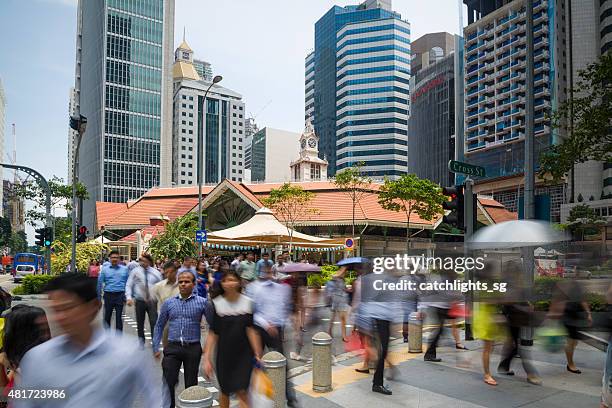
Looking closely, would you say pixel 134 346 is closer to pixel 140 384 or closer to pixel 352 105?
pixel 140 384

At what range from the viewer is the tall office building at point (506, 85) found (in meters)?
77.0

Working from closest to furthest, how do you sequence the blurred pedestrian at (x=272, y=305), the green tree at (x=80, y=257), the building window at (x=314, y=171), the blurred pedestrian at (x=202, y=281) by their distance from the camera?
the blurred pedestrian at (x=272, y=305)
the blurred pedestrian at (x=202, y=281)
the green tree at (x=80, y=257)
the building window at (x=314, y=171)

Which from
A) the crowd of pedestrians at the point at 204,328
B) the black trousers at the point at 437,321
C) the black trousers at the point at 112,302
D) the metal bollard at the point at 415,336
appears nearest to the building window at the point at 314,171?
the crowd of pedestrians at the point at 204,328

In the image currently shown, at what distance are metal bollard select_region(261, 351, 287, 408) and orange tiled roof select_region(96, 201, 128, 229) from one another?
51.0 m

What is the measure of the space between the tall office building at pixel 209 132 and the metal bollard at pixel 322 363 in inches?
5293

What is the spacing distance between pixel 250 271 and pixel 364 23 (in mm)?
120337

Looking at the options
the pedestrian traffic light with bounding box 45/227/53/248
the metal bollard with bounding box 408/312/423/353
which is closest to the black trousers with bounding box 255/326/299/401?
the metal bollard with bounding box 408/312/423/353

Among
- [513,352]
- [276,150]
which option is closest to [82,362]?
[513,352]

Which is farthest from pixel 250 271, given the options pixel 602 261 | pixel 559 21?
pixel 559 21

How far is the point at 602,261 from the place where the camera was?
9.21 metres

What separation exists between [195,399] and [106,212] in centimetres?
5664

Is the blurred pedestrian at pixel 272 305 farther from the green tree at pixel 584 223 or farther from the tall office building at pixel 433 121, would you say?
the tall office building at pixel 433 121

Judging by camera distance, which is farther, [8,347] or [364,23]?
[364,23]

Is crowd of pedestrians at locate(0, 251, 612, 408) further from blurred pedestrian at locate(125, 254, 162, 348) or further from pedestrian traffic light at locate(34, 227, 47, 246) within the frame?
pedestrian traffic light at locate(34, 227, 47, 246)
